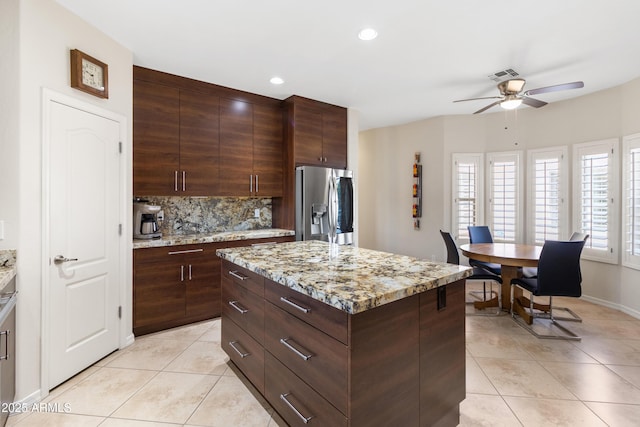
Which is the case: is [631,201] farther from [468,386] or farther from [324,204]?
[324,204]

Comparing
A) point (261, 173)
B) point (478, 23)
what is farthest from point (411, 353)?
point (261, 173)

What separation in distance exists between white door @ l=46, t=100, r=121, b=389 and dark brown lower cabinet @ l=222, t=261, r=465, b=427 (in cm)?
143

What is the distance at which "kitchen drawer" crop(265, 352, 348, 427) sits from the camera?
1404mm

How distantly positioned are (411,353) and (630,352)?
2.67 m


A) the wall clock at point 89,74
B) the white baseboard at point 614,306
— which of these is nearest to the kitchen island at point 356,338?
the wall clock at point 89,74

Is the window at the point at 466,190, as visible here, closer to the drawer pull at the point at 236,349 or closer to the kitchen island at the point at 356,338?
the kitchen island at the point at 356,338

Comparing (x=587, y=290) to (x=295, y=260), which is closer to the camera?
(x=295, y=260)

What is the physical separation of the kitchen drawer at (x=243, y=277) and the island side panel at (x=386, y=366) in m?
0.83

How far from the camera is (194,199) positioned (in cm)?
392

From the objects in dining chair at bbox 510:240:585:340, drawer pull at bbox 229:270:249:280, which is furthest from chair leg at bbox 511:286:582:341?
drawer pull at bbox 229:270:249:280

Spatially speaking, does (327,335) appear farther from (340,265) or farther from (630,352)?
(630,352)

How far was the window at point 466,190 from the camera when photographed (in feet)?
17.1

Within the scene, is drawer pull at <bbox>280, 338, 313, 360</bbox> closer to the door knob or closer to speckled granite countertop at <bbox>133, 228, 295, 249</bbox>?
the door knob

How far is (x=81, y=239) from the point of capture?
242cm
